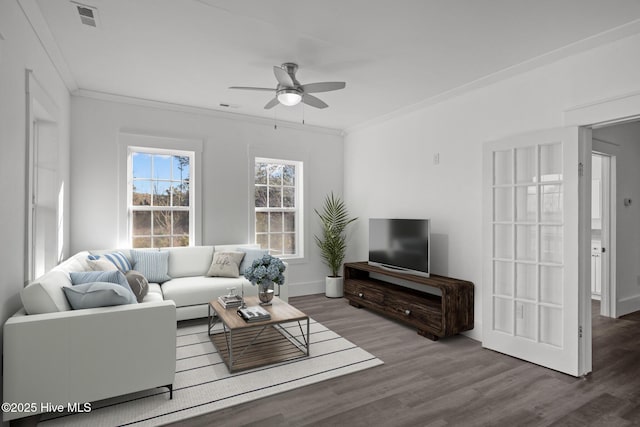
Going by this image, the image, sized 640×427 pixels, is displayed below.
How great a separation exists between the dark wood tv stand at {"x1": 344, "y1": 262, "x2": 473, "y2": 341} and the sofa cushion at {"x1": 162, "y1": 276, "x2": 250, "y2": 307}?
1.54 meters

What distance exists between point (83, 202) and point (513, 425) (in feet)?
15.7

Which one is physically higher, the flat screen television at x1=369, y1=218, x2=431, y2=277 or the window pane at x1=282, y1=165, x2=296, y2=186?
the window pane at x1=282, y1=165, x2=296, y2=186

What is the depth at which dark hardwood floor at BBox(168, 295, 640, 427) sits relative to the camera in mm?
2277

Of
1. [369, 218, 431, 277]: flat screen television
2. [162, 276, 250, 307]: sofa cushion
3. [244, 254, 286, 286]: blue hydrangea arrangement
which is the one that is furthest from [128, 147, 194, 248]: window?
[369, 218, 431, 277]: flat screen television

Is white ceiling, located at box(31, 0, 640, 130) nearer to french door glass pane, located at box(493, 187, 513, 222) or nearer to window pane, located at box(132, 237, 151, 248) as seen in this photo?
french door glass pane, located at box(493, 187, 513, 222)

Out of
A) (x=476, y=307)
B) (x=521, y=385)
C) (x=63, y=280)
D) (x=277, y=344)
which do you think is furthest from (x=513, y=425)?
(x=63, y=280)

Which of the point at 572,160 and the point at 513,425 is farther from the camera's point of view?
the point at 572,160

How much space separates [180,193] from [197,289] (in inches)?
61.4

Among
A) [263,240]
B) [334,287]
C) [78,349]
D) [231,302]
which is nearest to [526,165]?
[231,302]

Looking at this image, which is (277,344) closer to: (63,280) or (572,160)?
(63,280)

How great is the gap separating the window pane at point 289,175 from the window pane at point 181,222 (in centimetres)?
162

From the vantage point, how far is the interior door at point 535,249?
292 cm

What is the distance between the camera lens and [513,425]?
87.2 inches

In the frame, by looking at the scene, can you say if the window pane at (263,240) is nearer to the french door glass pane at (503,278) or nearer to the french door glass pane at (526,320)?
the french door glass pane at (503,278)
